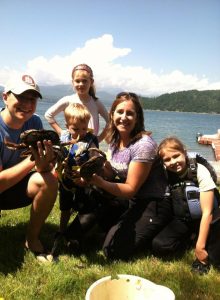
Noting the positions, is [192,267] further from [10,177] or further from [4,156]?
[4,156]

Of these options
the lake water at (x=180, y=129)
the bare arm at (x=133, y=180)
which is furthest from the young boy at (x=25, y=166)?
the lake water at (x=180, y=129)

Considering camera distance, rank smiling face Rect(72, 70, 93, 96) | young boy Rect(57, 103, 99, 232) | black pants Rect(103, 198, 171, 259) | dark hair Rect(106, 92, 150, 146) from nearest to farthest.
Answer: young boy Rect(57, 103, 99, 232)
black pants Rect(103, 198, 171, 259)
dark hair Rect(106, 92, 150, 146)
smiling face Rect(72, 70, 93, 96)

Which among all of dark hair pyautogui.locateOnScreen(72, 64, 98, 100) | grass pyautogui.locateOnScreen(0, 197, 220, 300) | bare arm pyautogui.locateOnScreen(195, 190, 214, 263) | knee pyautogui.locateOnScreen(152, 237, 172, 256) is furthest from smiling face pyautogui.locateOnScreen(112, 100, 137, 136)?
dark hair pyautogui.locateOnScreen(72, 64, 98, 100)

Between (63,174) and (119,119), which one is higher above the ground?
(119,119)

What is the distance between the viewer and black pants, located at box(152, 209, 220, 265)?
160 inches

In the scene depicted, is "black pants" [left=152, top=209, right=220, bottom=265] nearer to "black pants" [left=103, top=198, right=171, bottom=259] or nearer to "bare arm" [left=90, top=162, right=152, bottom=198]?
"black pants" [left=103, top=198, right=171, bottom=259]

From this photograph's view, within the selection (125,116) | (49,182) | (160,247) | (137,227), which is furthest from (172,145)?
(49,182)

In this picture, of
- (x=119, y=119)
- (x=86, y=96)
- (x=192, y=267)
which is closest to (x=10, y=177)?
(x=119, y=119)

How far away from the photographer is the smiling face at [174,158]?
4262 millimetres

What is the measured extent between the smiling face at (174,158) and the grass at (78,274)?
46.9 inches

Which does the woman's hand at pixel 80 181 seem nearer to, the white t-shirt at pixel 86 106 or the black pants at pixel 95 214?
the black pants at pixel 95 214

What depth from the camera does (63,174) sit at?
13.9ft

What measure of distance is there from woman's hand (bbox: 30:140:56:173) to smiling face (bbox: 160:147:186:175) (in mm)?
1431

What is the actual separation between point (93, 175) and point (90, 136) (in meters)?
0.76
